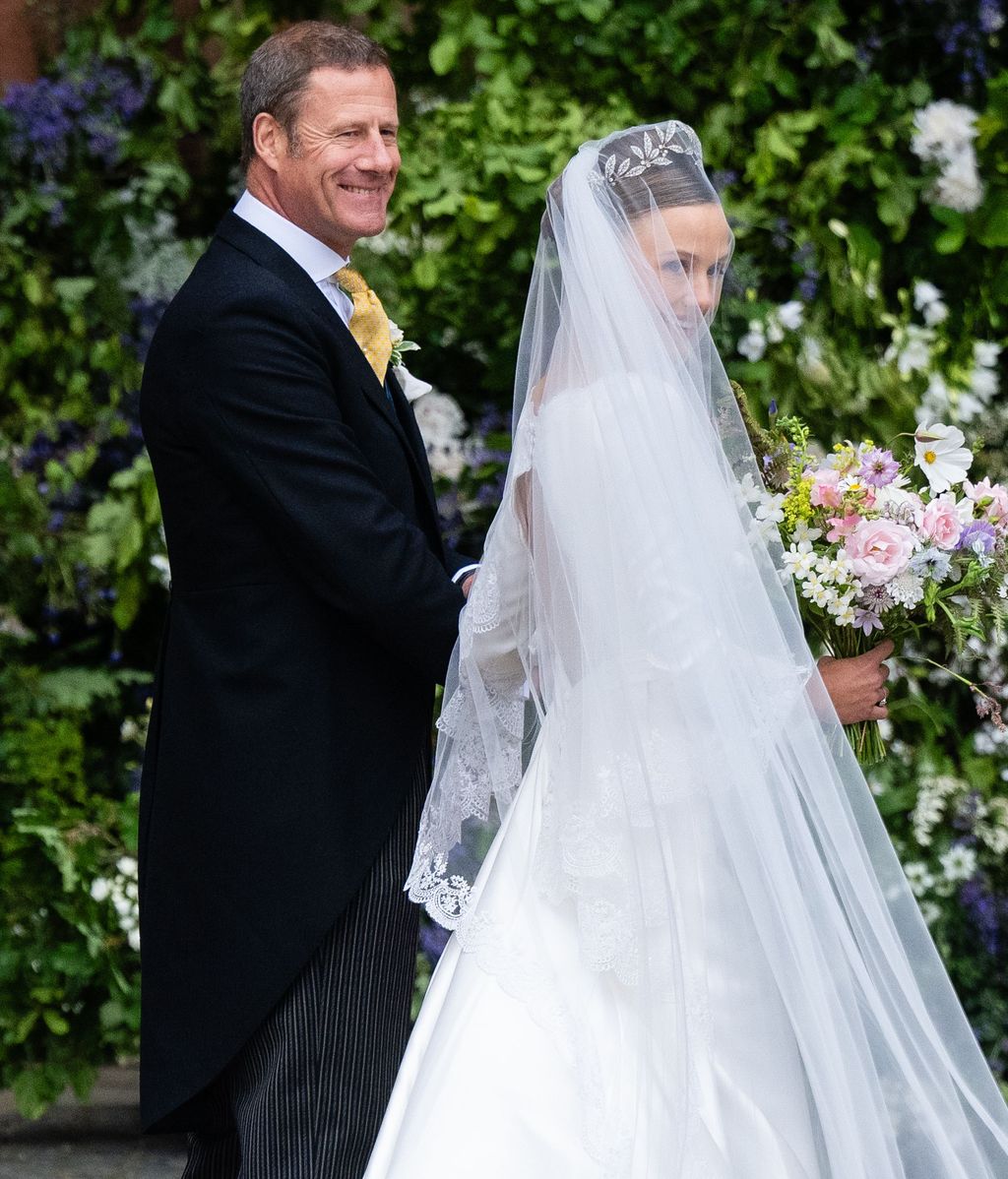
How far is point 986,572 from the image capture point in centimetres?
217

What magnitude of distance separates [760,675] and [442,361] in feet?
7.44

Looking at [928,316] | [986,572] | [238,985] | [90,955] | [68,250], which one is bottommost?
[90,955]

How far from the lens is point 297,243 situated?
2441mm

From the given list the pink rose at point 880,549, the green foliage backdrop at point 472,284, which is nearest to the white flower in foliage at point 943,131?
the green foliage backdrop at point 472,284

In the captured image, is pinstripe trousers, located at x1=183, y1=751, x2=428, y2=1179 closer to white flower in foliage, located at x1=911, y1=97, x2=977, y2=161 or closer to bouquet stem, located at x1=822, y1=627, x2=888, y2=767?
bouquet stem, located at x1=822, y1=627, x2=888, y2=767

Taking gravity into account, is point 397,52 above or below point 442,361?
above

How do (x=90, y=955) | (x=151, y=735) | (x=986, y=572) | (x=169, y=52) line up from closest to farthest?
(x=986, y=572)
(x=151, y=735)
(x=90, y=955)
(x=169, y=52)

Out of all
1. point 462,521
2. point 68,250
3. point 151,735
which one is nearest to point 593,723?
point 151,735

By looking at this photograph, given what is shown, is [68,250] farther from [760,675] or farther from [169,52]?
[760,675]

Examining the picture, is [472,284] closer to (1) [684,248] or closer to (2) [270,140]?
(2) [270,140]

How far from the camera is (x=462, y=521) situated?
13.1 ft

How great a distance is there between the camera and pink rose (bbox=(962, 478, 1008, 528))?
2199 millimetres

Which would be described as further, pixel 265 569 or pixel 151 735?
pixel 151 735

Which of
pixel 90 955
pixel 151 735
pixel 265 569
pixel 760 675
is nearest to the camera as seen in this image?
pixel 760 675
